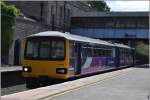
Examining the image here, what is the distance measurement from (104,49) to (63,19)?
41.8 m

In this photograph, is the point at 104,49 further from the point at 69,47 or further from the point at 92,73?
the point at 69,47

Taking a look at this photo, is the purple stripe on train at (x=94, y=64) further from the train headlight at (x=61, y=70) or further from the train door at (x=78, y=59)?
the train headlight at (x=61, y=70)

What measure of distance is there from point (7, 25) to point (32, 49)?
84.6 feet

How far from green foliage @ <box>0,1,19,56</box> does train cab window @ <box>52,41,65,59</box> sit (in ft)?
83.1

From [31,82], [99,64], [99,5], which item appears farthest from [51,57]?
[99,5]

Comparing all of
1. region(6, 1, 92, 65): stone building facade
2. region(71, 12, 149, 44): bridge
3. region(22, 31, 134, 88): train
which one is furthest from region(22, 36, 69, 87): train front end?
region(71, 12, 149, 44): bridge

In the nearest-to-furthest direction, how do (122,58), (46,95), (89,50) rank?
(46,95) < (89,50) < (122,58)

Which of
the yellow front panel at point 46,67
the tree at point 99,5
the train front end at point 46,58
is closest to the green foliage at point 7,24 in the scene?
the train front end at point 46,58

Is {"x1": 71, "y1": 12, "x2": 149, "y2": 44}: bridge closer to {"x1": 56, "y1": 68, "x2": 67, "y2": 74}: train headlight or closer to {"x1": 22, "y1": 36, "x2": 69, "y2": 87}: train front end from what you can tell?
{"x1": 22, "y1": 36, "x2": 69, "y2": 87}: train front end

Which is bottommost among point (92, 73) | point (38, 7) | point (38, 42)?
point (92, 73)

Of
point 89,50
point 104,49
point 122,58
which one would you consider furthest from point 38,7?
point 89,50

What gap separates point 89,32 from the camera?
260 feet

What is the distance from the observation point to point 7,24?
4969cm

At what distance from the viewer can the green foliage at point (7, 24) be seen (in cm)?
4909
